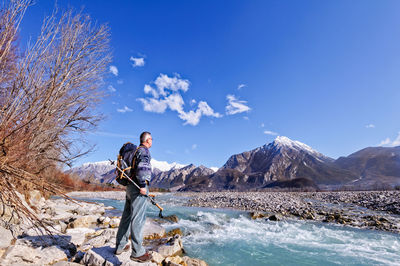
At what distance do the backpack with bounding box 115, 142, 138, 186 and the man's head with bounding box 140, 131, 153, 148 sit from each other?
0.66ft

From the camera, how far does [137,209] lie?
3936 millimetres

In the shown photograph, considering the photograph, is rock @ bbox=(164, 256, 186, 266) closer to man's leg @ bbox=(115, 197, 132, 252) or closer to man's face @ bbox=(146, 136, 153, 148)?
man's leg @ bbox=(115, 197, 132, 252)

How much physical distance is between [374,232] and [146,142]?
44.7 feet

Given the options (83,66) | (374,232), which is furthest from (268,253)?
(83,66)

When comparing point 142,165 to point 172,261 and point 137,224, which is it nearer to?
point 137,224

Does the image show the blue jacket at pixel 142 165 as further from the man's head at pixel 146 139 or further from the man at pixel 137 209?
the man's head at pixel 146 139

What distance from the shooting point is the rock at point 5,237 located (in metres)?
3.95

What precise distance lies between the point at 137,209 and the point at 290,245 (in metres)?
7.85

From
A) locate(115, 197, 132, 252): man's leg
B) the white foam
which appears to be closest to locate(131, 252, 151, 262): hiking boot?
locate(115, 197, 132, 252): man's leg

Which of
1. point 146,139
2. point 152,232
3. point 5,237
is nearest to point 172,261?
point 152,232

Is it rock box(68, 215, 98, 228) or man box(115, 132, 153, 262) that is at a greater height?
man box(115, 132, 153, 262)

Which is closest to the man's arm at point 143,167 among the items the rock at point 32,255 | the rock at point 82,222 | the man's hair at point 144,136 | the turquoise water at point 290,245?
the man's hair at point 144,136

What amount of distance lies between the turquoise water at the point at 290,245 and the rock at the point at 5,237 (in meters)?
5.11

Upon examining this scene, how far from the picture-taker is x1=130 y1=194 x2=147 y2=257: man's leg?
3863mm
